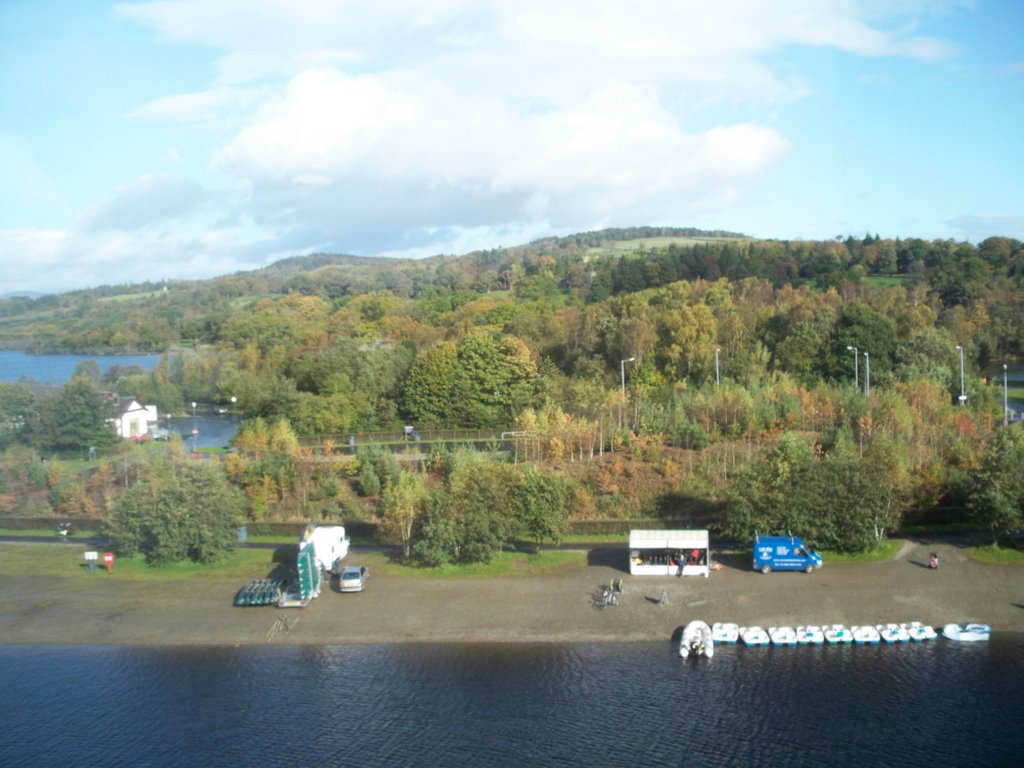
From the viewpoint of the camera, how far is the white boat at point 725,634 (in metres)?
18.8

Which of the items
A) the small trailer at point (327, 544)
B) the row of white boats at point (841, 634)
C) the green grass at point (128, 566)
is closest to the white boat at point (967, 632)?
the row of white boats at point (841, 634)

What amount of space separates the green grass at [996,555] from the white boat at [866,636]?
5447 millimetres

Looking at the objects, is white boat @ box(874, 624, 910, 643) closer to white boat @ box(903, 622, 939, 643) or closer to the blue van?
white boat @ box(903, 622, 939, 643)

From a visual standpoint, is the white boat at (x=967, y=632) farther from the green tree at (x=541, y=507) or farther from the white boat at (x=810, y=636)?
the green tree at (x=541, y=507)

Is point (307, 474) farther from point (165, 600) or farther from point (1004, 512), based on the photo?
point (1004, 512)

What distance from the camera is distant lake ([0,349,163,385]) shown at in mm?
56750

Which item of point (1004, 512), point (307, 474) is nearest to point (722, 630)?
point (1004, 512)

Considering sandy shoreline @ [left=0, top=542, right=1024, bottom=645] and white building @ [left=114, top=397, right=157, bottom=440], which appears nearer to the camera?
sandy shoreline @ [left=0, top=542, right=1024, bottom=645]

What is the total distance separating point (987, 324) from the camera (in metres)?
51.7

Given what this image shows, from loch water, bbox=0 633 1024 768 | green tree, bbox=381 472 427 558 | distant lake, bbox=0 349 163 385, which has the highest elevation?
distant lake, bbox=0 349 163 385

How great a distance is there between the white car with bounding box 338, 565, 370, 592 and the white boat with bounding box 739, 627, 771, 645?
9876 millimetres

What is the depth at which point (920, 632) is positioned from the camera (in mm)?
18672

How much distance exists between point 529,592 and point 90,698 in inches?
406

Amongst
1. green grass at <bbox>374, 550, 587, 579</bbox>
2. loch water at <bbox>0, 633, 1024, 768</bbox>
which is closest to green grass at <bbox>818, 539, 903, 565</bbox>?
loch water at <bbox>0, 633, 1024, 768</bbox>
